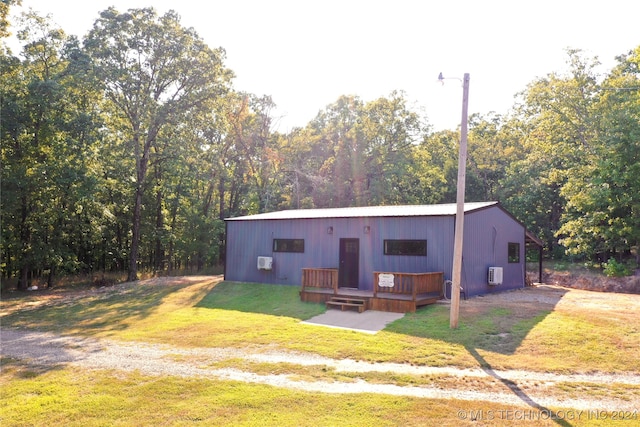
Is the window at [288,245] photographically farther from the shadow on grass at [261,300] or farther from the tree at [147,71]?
the tree at [147,71]

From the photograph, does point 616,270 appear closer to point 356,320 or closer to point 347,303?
point 347,303

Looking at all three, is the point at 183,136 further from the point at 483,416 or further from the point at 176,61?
the point at 483,416

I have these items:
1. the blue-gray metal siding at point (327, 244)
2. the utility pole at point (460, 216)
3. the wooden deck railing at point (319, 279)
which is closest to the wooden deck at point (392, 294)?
the wooden deck railing at point (319, 279)

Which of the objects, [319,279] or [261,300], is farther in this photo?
[261,300]

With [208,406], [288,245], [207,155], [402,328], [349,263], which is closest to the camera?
[208,406]

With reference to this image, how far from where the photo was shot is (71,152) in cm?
1959

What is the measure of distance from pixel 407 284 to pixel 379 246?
2635mm

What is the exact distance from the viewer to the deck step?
41.0 feet

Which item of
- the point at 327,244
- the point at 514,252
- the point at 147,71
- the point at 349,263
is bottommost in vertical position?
the point at 349,263

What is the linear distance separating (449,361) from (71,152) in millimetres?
18801

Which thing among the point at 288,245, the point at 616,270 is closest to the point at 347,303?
the point at 288,245

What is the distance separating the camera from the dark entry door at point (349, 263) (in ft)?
50.3

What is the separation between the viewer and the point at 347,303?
12789 mm

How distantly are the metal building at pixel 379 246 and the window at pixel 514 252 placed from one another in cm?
3
